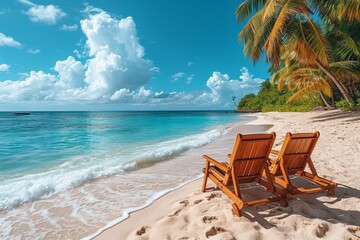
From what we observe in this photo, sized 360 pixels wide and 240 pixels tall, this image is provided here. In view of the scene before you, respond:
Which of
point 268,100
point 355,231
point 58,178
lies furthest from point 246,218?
point 268,100

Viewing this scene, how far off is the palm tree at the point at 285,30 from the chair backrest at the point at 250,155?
26.6ft

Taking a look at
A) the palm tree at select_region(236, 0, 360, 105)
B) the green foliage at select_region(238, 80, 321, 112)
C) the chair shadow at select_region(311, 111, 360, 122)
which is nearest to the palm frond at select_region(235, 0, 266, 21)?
the palm tree at select_region(236, 0, 360, 105)

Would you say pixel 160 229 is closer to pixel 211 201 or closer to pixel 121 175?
pixel 211 201

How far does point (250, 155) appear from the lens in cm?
330

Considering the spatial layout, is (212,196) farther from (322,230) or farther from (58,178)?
(58,178)

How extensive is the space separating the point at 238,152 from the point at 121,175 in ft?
12.7

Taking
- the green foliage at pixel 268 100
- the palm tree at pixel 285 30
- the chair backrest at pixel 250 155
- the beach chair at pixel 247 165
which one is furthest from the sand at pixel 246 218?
the green foliage at pixel 268 100

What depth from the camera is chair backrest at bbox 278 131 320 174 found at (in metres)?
3.51

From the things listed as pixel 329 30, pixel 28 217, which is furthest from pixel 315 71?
pixel 28 217

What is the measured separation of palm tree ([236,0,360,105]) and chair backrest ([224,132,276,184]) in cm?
810

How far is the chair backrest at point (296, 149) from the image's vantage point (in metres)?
3.51

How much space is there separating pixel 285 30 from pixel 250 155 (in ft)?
38.5

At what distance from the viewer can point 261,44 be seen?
12.7 m

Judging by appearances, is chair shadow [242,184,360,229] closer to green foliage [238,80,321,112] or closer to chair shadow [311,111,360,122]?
chair shadow [311,111,360,122]
